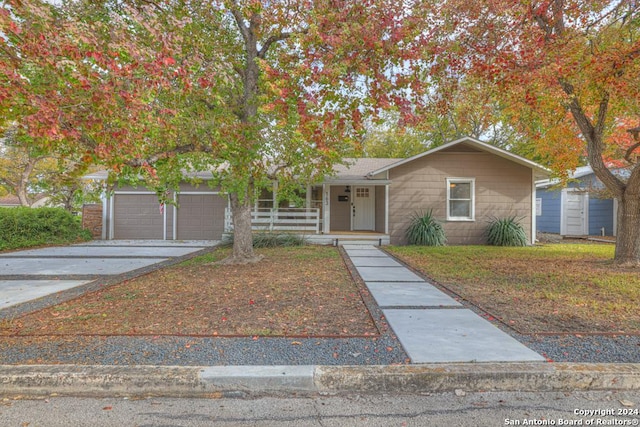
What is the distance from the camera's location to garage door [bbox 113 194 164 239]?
13703 mm

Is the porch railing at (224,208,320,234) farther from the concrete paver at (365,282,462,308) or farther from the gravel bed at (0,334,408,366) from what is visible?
the gravel bed at (0,334,408,366)

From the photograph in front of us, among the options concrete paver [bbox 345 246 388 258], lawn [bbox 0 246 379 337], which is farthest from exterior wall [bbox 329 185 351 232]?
lawn [bbox 0 246 379 337]

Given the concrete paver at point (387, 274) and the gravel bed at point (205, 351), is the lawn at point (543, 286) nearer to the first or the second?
the concrete paver at point (387, 274)

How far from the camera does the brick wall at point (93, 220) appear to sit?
13.8 meters

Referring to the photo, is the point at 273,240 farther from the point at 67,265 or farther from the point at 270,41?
the point at 270,41

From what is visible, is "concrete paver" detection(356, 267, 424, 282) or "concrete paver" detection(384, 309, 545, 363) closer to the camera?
"concrete paver" detection(384, 309, 545, 363)

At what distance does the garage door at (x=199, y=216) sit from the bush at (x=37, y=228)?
3.66 m

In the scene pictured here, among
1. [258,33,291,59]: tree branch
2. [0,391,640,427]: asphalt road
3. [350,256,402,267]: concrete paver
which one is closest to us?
[0,391,640,427]: asphalt road

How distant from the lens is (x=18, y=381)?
102 inches

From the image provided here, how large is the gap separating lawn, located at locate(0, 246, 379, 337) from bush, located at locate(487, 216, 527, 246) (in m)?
7.41

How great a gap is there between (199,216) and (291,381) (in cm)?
1213

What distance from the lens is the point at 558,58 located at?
6.23 metres

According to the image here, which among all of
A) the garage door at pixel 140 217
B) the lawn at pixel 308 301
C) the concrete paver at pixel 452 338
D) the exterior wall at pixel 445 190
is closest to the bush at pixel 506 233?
the exterior wall at pixel 445 190

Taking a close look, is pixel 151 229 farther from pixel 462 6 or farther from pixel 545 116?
pixel 545 116
